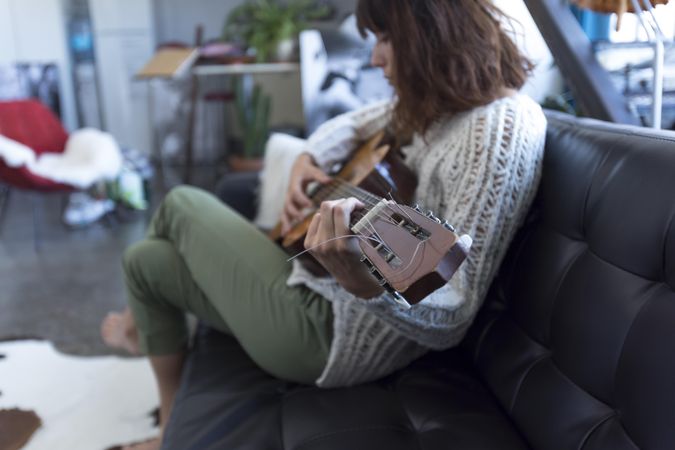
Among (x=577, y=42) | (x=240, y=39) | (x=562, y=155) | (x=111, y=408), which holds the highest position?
(x=577, y=42)

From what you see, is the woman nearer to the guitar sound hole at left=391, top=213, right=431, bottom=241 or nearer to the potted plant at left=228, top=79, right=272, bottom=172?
the guitar sound hole at left=391, top=213, right=431, bottom=241

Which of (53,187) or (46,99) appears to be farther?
(46,99)

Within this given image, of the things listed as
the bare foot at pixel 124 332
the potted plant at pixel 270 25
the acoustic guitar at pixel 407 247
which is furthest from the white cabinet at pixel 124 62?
the acoustic guitar at pixel 407 247

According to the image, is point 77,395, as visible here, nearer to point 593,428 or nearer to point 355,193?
point 355,193

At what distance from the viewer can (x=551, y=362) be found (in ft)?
3.24

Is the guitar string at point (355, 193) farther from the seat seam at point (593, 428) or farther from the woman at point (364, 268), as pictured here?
the seat seam at point (593, 428)

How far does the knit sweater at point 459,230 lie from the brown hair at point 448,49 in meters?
0.04

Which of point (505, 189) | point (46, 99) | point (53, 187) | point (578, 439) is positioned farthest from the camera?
point (46, 99)

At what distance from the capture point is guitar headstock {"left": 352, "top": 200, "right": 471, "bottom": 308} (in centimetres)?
62

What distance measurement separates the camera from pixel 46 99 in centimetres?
491

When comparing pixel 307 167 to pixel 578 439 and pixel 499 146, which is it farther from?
pixel 578 439

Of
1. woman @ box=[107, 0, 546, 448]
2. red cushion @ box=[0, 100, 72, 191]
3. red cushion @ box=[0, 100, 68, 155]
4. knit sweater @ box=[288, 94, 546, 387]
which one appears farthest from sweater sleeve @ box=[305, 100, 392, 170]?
red cushion @ box=[0, 100, 68, 155]

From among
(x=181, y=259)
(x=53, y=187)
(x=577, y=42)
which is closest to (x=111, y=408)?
(x=181, y=259)

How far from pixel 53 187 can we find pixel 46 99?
216 cm
